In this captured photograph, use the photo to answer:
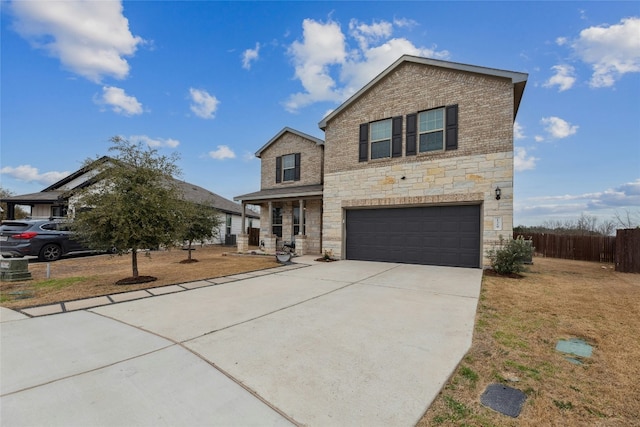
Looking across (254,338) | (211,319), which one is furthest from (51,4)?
(254,338)

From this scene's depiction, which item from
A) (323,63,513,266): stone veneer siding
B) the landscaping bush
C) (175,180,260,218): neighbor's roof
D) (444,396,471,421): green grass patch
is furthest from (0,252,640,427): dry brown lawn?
(175,180,260,218): neighbor's roof

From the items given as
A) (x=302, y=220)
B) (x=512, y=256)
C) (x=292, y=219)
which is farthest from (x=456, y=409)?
(x=292, y=219)

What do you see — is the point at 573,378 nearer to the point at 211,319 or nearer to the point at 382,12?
the point at 211,319

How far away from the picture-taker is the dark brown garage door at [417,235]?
10.3 m

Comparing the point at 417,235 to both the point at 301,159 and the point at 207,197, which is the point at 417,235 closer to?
the point at 301,159

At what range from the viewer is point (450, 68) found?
34.4 feet

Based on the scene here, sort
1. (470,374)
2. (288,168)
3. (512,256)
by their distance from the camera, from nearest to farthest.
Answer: (470,374)
(512,256)
(288,168)

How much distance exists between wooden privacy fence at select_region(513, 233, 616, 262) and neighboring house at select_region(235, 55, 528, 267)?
339 inches

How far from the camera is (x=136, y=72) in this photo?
13.1 m

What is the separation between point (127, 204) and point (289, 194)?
25.8ft

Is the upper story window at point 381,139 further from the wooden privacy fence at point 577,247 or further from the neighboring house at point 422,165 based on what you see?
the wooden privacy fence at point 577,247

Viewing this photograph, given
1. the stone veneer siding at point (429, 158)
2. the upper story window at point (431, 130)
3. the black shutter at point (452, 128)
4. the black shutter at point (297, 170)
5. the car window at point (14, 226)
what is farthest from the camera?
the black shutter at point (297, 170)

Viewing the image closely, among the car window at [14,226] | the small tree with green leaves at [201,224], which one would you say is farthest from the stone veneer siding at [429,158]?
the car window at [14,226]

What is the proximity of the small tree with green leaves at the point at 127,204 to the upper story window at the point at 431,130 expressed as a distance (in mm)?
9207
